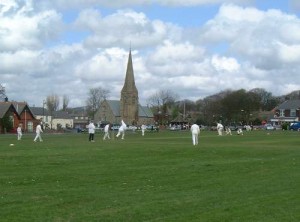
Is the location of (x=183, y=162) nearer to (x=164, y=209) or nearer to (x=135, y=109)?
(x=164, y=209)

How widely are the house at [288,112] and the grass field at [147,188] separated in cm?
13851

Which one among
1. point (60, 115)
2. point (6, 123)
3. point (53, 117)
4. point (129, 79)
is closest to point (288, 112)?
point (129, 79)

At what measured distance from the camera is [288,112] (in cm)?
16300

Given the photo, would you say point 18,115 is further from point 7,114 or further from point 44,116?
point 44,116

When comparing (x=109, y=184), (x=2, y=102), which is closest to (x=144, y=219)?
(x=109, y=184)

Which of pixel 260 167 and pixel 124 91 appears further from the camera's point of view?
pixel 124 91

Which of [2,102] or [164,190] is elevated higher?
[2,102]

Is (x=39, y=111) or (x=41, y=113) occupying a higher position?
(x=39, y=111)

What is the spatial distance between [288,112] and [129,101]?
166ft

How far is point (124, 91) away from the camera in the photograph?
7018 inches

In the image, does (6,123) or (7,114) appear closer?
(6,123)

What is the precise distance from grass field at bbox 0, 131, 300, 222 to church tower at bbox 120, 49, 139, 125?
150m

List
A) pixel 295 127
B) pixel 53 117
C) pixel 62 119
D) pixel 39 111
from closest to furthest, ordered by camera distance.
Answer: pixel 295 127
pixel 39 111
pixel 53 117
pixel 62 119

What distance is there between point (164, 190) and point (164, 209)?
3103 millimetres
